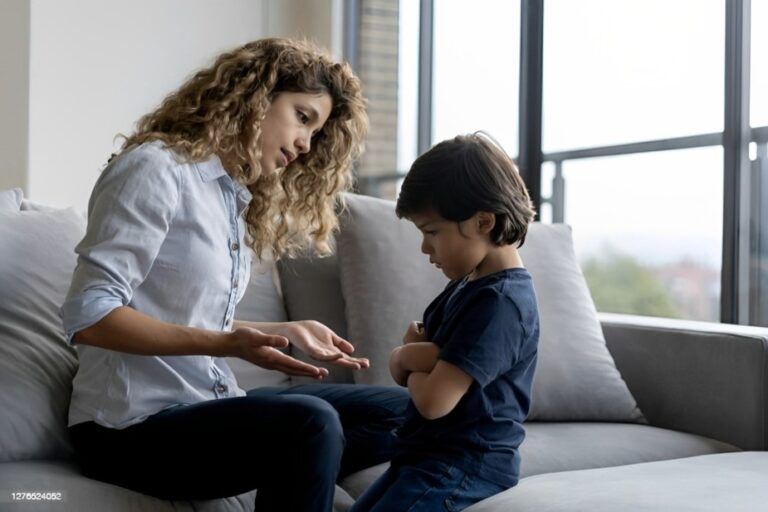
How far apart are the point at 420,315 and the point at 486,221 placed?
0.66m

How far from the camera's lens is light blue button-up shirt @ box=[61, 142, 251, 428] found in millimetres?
1446

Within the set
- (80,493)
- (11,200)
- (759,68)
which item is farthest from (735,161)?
(80,493)

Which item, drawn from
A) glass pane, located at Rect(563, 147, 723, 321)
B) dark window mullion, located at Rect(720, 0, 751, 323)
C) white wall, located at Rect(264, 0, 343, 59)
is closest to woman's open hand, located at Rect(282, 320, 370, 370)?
dark window mullion, located at Rect(720, 0, 751, 323)

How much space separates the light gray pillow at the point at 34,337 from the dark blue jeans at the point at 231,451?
110 millimetres

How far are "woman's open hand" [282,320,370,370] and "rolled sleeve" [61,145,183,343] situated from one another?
253 mm

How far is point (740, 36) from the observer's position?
264 centimetres

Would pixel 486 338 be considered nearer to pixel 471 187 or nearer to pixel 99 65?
pixel 471 187

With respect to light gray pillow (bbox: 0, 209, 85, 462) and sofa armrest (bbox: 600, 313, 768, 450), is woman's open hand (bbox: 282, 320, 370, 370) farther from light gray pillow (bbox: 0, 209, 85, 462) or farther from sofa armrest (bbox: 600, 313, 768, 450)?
sofa armrest (bbox: 600, 313, 768, 450)

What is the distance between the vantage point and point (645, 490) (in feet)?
4.60

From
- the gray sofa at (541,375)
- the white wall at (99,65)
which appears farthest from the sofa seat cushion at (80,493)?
the white wall at (99,65)

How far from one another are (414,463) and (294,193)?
0.74m

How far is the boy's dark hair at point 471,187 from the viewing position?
1.47 m

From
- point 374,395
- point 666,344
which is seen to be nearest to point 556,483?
point 374,395

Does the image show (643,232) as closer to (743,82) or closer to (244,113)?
(743,82)
